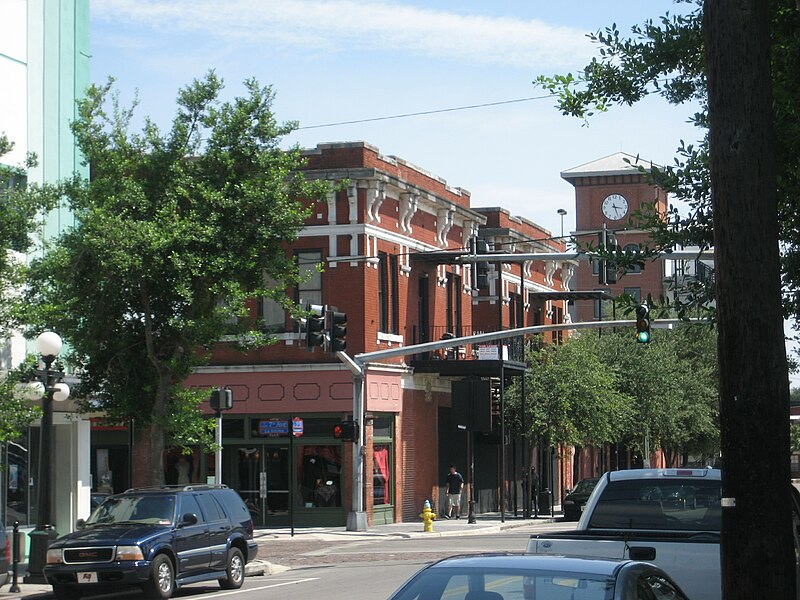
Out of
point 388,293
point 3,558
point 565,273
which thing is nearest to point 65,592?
point 3,558

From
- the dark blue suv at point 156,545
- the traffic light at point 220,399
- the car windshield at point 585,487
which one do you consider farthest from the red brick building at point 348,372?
the dark blue suv at point 156,545

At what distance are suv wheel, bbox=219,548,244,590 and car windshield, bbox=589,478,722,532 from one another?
33.4ft

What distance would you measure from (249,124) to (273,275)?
3166mm

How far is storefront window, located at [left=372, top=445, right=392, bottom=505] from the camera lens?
41562 millimetres

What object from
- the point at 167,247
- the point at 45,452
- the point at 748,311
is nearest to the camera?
the point at 748,311

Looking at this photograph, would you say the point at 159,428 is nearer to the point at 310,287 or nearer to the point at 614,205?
the point at 310,287

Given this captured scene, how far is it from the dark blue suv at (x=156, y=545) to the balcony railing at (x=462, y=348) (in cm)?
2285

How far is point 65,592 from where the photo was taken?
65.3ft

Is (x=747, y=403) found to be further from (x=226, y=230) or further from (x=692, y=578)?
(x=226, y=230)

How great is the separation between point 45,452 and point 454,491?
976 inches

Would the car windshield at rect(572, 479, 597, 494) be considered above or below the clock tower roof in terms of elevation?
below

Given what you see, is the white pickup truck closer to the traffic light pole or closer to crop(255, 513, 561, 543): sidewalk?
the traffic light pole

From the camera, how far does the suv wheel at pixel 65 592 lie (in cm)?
1977

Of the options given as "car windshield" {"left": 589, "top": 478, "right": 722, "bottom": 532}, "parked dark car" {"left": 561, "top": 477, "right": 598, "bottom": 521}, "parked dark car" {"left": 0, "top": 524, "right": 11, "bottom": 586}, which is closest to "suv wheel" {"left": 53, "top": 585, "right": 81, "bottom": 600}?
"parked dark car" {"left": 0, "top": 524, "right": 11, "bottom": 586}
